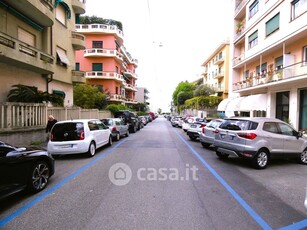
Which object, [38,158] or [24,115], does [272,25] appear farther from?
[38,158]

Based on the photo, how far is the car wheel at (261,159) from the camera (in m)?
7.19

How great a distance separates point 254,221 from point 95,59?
37.9 m

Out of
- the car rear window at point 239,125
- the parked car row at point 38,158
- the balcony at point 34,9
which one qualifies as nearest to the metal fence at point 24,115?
the parked car row at point 38,158

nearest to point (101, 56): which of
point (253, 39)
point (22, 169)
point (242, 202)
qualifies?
point (253, 39)

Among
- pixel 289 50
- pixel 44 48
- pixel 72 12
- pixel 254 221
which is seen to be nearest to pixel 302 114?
pixel 289 50

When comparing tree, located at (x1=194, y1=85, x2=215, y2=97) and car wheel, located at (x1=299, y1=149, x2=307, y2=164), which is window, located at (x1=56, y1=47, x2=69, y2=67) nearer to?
car wheel, located at (x1=299, y1=149, x2=307, y2=164)

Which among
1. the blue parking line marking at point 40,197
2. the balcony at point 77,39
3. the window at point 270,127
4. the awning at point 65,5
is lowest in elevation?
the blue parking line marking at point 40,197

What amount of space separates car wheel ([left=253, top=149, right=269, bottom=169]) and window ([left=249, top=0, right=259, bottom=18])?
19.8 metres

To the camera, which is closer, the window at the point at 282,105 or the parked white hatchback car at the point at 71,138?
the parked white hatchback car at the point at 71,138

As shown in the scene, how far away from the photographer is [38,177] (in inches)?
197

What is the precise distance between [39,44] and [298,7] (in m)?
18.7

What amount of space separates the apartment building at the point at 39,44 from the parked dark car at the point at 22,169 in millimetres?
7446

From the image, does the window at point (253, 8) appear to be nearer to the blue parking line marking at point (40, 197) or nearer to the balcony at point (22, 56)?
the balcony at point (22, 56)

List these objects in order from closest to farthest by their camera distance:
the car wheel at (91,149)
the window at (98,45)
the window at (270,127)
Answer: the window at (270,127) < the car wheel at (91,149) < the window at (98,45)
